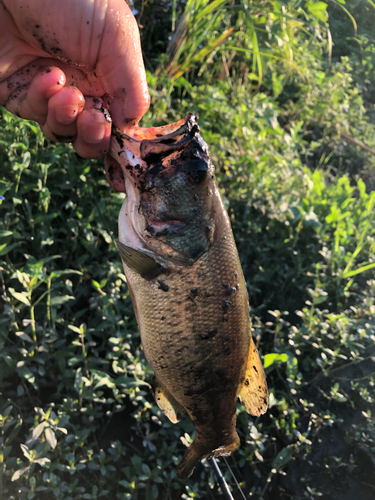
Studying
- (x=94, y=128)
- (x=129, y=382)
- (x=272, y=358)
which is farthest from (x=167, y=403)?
(x=94, y=128)

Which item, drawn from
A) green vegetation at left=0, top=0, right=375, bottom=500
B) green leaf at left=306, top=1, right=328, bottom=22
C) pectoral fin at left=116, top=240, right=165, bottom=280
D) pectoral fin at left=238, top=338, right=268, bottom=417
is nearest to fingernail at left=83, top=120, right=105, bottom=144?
pectoral fin at left=116, top=240, right=165, bottom=280

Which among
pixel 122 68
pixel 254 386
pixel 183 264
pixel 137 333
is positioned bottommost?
pixel 137 333

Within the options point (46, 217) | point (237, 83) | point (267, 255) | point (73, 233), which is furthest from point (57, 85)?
point (237, 83)

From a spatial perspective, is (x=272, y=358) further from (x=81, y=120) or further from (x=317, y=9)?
(x=317, y=9)

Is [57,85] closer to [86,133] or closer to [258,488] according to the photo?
[86,133]

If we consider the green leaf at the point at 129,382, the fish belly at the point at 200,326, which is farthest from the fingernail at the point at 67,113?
the green leaf at the point at 129,382

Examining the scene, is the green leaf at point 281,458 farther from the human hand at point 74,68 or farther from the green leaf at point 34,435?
the human hand at point 74,68

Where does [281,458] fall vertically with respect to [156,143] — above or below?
below
